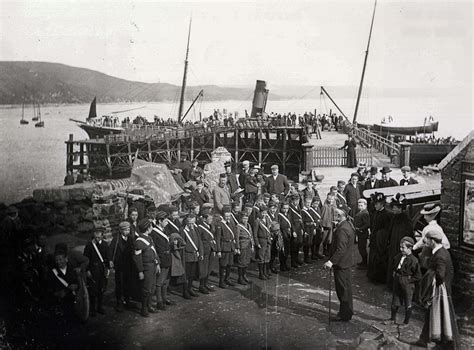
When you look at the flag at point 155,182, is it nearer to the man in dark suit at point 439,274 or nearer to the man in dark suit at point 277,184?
the man in dark suit at point 277,184

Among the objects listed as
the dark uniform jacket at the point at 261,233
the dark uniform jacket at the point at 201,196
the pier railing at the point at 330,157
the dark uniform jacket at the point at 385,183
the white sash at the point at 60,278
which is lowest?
the white sash at the point at 60,278

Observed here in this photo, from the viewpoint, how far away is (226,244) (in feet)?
24.4

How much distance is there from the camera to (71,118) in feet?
33.0

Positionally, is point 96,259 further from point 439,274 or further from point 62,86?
point 439,274

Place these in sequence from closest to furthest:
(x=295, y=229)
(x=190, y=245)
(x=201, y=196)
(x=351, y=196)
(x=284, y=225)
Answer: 1. (x=190, y=245)
2. (x=284, y=225)
3. (x=295, y=229)
4. (x=201, y=196)
5. (x=351, y=196)

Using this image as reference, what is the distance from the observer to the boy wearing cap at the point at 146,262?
20.7 feet

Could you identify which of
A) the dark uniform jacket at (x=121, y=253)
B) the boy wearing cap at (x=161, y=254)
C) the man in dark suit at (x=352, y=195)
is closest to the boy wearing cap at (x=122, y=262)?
the dark uniform jacket at (x=121, y=253)

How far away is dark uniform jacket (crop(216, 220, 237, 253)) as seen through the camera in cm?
736

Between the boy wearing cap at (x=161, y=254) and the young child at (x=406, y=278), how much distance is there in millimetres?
3086

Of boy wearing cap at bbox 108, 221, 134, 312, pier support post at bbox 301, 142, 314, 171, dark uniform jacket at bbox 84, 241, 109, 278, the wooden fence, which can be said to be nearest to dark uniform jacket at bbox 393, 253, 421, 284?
boy wearing cap at bbox 108, 221, 134, 312

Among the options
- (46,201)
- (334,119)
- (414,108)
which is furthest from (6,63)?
(334,119)

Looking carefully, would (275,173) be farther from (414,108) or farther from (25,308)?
(25,308)

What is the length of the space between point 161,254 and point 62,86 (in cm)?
374

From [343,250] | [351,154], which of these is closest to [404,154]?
[351,154]
